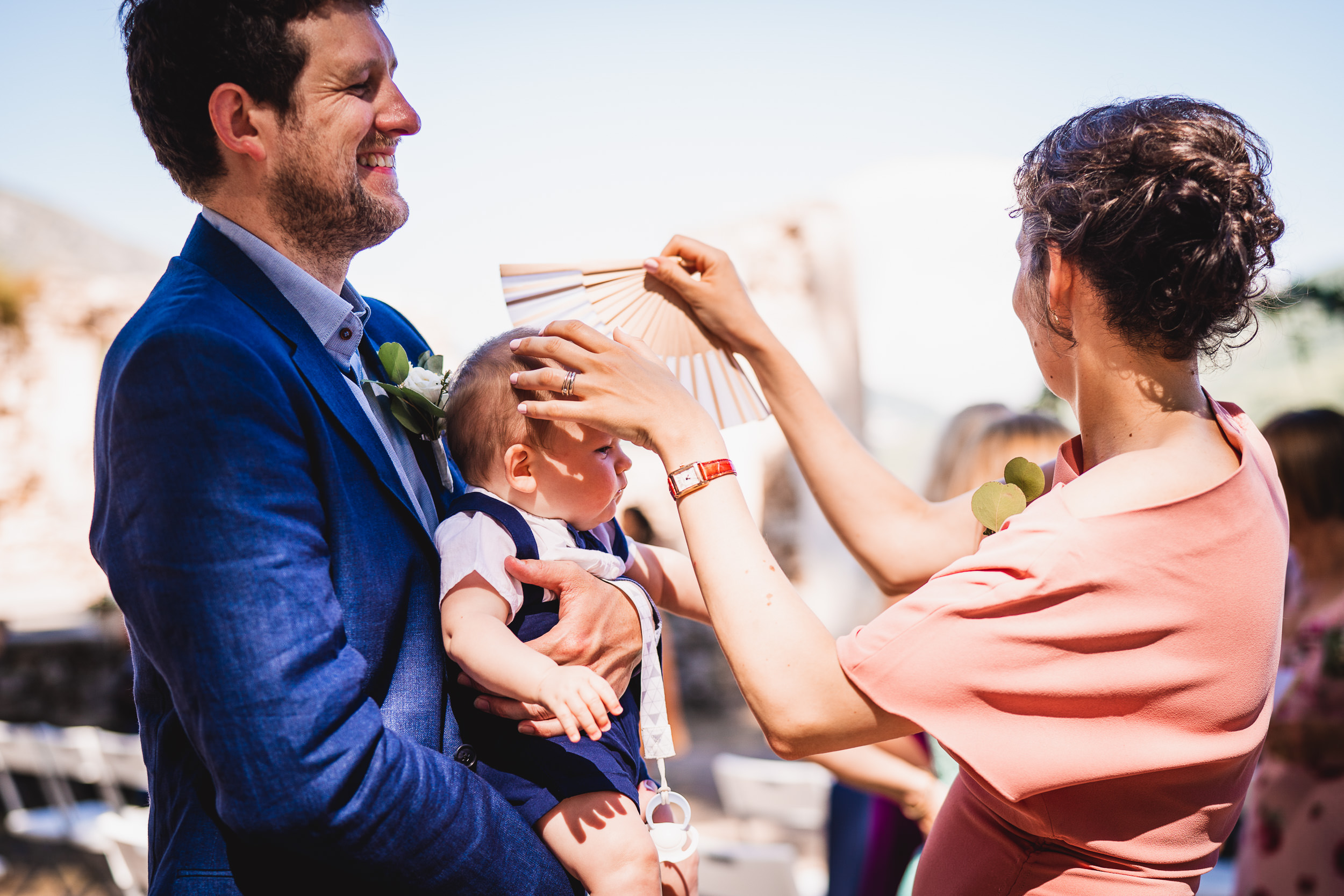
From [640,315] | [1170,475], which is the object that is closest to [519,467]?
[640,315]

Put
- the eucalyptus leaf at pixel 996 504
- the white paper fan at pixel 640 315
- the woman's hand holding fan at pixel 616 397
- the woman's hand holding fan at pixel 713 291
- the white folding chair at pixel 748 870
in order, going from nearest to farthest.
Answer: the woman's hand holding fan at pixel 616 397 < the eucalyptus leaf at pixel 996 504 < the white paper fan at pixel 640 315 < the woman's hand holding fan at pixel 713 291 < the white folding chair at pixel 748 870

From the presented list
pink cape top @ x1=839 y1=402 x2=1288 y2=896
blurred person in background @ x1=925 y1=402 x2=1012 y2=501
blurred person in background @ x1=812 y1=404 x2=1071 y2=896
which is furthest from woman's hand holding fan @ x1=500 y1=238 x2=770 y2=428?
blurred person in background @ x1=925 y1=402 x2=1012 y2=501

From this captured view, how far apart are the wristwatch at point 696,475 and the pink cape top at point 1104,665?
1.09 feet

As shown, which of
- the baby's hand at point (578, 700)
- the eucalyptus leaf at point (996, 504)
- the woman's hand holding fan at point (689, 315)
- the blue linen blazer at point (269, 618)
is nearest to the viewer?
the blue linen blazer at point (269, 618)

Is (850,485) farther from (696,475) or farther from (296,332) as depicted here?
(296,332)

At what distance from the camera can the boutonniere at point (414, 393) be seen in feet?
4.88

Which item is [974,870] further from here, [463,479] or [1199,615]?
[463,479]

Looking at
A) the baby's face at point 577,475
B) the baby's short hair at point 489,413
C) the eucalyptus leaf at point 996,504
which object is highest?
the baby's short hair at point 489,413

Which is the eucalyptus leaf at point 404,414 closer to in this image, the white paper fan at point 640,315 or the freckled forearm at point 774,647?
the white paper fan at point 640,315

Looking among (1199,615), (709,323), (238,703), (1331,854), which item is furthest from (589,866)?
(1331,854)

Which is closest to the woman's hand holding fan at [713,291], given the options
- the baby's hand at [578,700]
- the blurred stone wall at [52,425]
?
the baby's hand at [578,700]

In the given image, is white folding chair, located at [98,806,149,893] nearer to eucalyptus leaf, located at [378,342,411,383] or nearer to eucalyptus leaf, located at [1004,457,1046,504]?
eucalyptus leaf, located at [378,342,411,383]

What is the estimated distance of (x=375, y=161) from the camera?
1.47 metres

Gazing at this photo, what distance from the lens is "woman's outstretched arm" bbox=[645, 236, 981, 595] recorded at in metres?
1.99
